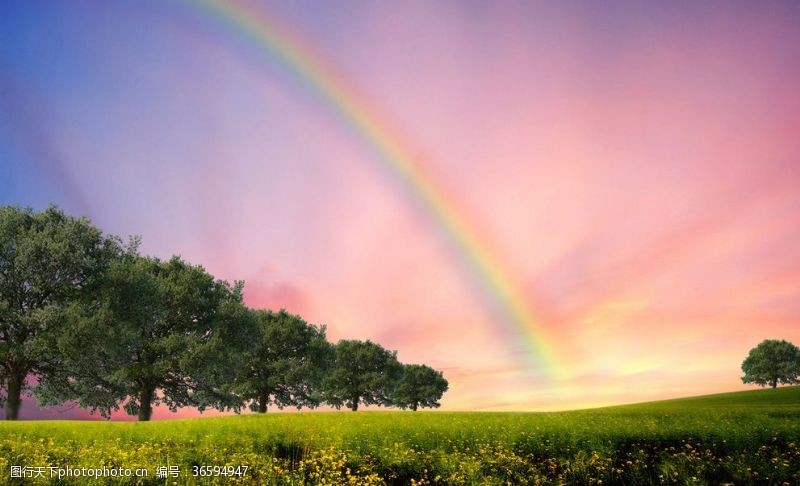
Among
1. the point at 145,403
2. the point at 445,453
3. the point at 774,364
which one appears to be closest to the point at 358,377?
the point at 145,403

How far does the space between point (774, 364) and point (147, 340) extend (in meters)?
115

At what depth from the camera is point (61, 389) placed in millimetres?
47281

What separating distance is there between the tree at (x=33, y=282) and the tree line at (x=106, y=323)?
0.07 metres

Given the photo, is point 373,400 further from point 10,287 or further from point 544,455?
point 544,455

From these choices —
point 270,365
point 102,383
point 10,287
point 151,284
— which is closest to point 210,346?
point 151,284

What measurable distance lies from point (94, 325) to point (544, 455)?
116 feet

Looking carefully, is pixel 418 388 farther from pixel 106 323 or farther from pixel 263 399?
pixel 106 323

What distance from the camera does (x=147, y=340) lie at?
4931 centimetres

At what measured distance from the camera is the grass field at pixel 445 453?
17641 millimetres

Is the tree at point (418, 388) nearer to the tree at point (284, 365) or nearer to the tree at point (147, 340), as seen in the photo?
the tree at point (284, 365)

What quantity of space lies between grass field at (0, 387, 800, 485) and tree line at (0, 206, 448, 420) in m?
22.0

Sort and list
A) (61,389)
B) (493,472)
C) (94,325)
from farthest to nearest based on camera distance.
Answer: (61,389)
(94,325)
(493,472)

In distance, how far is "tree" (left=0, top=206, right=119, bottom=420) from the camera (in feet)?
136

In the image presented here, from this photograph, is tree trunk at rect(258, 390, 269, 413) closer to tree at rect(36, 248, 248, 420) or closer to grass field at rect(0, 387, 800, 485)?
tree at rect(36, 248, 248, 420)
